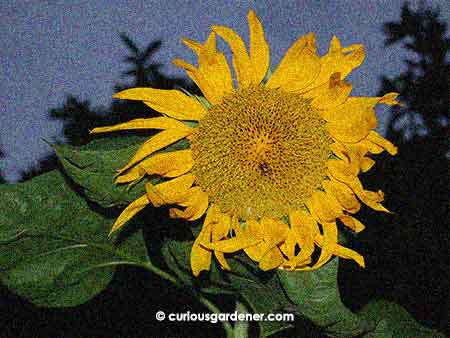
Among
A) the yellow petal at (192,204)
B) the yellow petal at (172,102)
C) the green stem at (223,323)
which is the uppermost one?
the yellow petal at (172,102)

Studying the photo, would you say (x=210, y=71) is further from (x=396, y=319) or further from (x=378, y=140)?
(x=396, y=319)

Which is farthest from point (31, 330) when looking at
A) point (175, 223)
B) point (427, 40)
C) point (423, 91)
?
point (427, 40)

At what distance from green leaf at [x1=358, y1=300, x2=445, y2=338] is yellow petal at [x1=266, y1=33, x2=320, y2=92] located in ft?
1.26

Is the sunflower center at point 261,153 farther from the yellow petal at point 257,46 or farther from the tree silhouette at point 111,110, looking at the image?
the tree silhouette at point 111,110

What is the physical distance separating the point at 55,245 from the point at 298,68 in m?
0.32

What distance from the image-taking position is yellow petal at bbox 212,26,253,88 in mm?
573

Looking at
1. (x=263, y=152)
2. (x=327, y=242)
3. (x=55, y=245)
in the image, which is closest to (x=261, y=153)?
(x=263, y=152)

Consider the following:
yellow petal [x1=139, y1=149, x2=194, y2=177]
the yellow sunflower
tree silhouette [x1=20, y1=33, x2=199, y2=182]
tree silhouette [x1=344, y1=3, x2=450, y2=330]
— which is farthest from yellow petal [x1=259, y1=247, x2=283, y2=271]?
tree silhouette [x1=20, y1=33, x2=199, y2=182]

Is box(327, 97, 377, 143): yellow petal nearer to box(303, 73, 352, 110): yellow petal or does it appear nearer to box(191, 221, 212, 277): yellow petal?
box(303, 73, 352, 110): yellow petal

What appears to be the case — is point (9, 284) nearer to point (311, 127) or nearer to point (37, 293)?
point (37, 293)

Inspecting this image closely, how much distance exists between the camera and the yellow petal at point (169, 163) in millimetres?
565

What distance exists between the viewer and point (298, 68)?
571 mm

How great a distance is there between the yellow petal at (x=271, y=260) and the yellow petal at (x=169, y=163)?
0.11m

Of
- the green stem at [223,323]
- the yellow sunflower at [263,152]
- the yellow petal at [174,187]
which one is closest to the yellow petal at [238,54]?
the yellow sunflower at [263,152]
